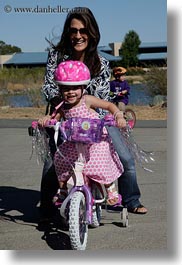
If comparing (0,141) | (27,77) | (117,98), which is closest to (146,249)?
(0,141)

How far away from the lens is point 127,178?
5.16 m

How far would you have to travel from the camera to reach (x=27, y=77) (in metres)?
12.6

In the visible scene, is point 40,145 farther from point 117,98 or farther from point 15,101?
point 15,101

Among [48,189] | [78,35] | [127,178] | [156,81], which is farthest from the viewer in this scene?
[156,81]

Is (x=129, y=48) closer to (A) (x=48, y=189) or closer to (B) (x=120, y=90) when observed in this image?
(B) (x=120, y=90)

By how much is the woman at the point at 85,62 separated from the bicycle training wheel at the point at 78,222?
80 cm

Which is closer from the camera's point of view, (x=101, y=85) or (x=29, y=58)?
(x=101, y=85)

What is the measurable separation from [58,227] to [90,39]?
1.58 metres

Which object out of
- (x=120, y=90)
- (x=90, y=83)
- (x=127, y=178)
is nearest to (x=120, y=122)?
(x=90, y=83)

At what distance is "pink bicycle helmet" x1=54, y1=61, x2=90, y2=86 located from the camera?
419 centimetres

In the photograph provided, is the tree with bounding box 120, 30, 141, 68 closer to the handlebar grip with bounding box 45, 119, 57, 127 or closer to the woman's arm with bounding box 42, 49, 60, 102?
the woman's arm with bounding box 42, 49, 60, 102

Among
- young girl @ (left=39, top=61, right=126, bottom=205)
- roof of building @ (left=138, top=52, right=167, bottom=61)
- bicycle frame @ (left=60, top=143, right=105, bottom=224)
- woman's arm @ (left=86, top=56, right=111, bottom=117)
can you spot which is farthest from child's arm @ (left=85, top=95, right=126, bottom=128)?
roof of building @ (left=138, top=52, right=167, bottom=61)

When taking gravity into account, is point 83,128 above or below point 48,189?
above

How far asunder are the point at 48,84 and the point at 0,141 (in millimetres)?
5947
